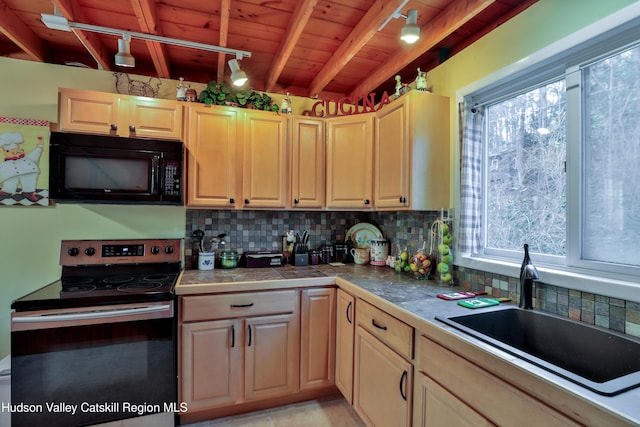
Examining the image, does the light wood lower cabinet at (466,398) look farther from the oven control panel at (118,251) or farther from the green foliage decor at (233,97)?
the green foliage decor at (233,97)

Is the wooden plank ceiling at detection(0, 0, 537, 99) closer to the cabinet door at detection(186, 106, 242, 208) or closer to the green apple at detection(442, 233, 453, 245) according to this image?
the cabinet door at detection(186, 106, 242, 208)

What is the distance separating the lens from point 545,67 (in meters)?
1.49

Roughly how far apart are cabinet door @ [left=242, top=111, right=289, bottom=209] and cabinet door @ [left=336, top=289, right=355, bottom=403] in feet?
2.82

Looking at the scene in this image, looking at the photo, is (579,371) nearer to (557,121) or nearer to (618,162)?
(618,162)

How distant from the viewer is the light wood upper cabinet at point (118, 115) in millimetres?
1969

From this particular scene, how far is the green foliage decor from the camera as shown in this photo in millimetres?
2316

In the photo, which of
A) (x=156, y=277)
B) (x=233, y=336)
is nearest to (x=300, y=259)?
(x=233, y=336)

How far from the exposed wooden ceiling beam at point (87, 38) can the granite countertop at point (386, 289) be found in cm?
154

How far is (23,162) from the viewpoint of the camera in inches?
83.0

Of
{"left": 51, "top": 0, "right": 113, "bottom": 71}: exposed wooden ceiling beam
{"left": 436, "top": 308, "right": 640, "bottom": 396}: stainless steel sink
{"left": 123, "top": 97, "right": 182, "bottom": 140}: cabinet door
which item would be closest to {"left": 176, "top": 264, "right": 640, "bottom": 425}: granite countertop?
{"left": 436, "top": 308, "right": 640, "bottom": 396}: stainless steel sink

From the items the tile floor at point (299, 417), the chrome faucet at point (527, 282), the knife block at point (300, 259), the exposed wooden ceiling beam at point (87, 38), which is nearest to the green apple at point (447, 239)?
the chrome faucet at point (527, 282)

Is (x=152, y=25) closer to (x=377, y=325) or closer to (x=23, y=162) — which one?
(x=23, y=162)

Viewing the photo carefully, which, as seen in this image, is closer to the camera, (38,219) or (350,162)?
(38,219)

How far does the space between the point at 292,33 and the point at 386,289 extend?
1.59 meters
